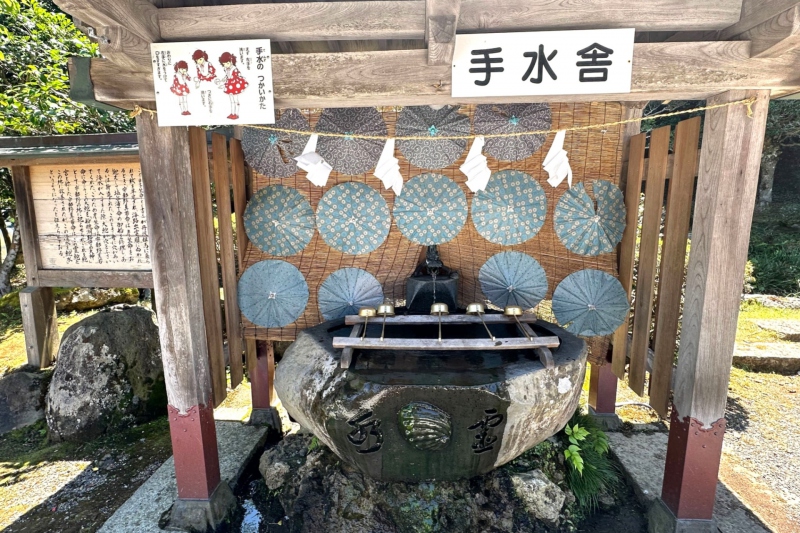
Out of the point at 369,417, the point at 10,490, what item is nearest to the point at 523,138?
the point at 369,417

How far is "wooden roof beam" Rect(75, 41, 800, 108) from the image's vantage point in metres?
Result: 2.75

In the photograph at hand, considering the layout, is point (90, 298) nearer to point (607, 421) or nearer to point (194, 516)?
point (194, 516)

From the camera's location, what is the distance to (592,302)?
165 inches

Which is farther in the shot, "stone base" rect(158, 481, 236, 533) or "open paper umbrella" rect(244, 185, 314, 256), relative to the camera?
"open paper umbrella" rect(244, 185, 314, 256)

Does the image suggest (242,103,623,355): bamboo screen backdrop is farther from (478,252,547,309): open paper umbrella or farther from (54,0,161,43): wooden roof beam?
(54,0,161,43): wooden roof beam

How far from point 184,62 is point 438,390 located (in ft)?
8.74

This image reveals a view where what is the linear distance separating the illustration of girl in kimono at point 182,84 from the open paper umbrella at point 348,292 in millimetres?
2010

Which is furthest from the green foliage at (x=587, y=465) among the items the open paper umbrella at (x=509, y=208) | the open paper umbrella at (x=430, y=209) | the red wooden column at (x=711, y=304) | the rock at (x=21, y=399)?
the rock at (x=21, y=399)

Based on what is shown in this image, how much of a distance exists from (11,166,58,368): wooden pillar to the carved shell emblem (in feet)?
15.4

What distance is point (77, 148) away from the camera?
4.45m

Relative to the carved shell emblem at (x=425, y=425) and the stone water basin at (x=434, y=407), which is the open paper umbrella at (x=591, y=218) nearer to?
the stone water basin at (x=434, y=407)

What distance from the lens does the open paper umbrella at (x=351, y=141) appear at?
13.0 feet

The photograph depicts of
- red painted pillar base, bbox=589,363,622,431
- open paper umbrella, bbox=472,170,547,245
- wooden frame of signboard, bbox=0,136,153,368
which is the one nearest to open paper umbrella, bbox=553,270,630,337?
open paper umbrella, bbox=472,170,547,245

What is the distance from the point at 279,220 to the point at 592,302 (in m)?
3.16
